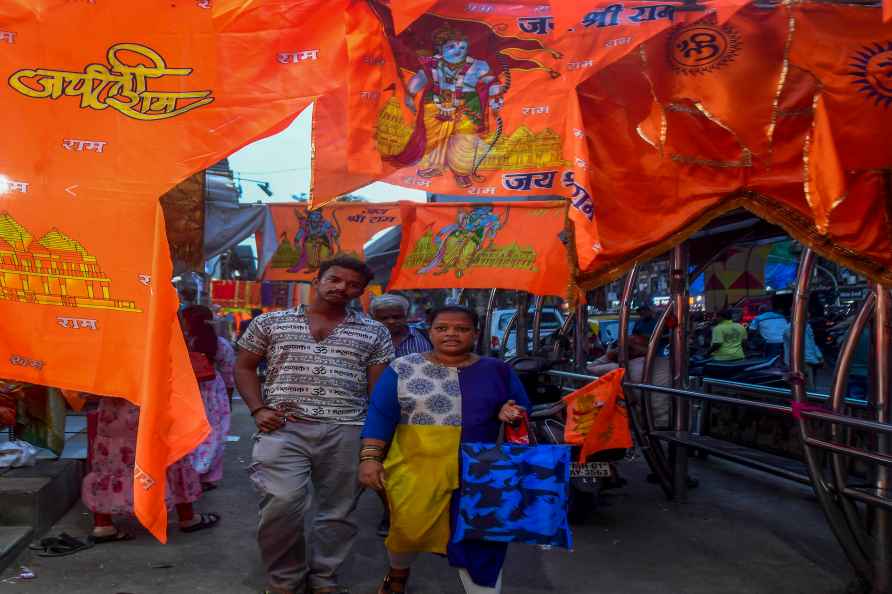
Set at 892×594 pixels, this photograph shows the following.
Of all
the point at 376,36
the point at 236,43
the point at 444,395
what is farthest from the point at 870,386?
the point at 236,43

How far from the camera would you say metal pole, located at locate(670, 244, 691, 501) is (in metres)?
6.03

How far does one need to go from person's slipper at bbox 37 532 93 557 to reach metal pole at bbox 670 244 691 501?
4214 mm

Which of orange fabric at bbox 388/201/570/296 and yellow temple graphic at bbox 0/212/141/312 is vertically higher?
orange fabric at bbox 388/201/570/296

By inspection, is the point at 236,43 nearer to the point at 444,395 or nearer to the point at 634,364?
the point at 444,395

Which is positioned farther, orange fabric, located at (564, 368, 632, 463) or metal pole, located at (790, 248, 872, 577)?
orange fabric, located at (564, 368, 632, 463)

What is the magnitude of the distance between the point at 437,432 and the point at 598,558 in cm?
191

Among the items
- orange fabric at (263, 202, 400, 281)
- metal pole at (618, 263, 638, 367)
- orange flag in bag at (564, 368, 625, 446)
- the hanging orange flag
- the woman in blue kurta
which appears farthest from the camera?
orange fabric at (263, 202, 400, 281)

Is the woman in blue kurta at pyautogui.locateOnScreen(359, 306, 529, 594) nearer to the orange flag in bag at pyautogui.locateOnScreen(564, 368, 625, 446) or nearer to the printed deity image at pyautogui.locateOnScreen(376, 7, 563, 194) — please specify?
the printed deity image at pyautogui.locateOnScreen(376, 7, 563, 194)

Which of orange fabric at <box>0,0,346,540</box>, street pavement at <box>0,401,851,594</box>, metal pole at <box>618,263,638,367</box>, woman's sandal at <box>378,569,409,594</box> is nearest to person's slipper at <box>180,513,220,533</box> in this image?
street pavement at <box>0,401,851,594</box>

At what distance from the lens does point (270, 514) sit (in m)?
3.88

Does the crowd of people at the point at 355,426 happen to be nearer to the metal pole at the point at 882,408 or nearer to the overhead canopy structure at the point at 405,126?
the overhead canopy structure at the point at 405,126

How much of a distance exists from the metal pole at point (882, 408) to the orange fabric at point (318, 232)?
25.7 feet

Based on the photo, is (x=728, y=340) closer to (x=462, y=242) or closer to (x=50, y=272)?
(x=462, y=242)

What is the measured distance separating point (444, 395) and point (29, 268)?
185 cm
